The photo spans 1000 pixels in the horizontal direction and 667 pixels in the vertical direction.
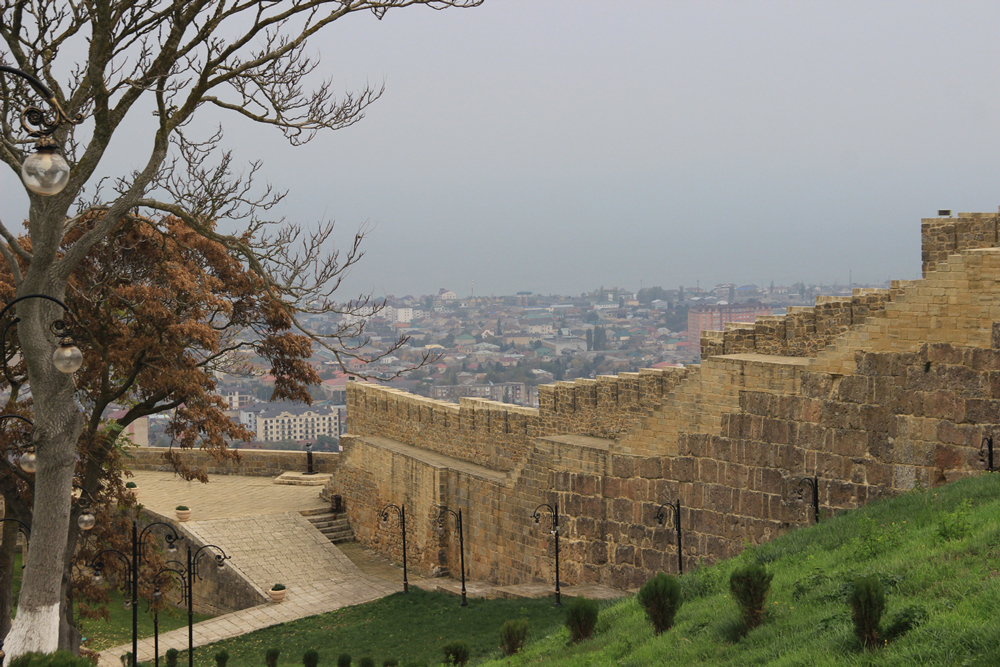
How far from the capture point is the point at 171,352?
14.1m

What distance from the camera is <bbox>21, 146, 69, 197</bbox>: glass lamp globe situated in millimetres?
7828

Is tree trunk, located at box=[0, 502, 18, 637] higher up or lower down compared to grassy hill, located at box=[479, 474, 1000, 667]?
lower down

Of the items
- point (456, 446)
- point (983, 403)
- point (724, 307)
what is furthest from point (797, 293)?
point (983, 403)

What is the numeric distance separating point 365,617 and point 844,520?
341 inches

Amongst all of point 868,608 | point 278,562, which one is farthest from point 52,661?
point 278,562

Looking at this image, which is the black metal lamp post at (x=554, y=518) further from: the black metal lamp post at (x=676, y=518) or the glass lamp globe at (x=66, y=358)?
the glass lamp globe at (x=66, y=358)

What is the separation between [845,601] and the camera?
8.68 meters

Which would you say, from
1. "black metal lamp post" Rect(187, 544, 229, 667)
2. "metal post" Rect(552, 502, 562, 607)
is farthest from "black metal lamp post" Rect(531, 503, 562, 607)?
"black metal lamp post" Rect(187, 544, 229, 667)

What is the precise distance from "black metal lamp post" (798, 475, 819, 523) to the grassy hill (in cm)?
99

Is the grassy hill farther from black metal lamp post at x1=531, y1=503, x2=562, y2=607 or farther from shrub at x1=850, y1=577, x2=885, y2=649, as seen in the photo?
black metal lamp post at x1=531, y1=503, x2=562, y2=607

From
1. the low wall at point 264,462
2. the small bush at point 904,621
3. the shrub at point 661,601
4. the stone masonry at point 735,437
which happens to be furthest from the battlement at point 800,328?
the low wall at point 264,462

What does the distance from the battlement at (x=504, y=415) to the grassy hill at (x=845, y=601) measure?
507 centimetres

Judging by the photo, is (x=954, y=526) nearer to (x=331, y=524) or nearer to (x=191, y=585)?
(x=191, y=585)

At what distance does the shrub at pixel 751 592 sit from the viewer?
8.74 meters
